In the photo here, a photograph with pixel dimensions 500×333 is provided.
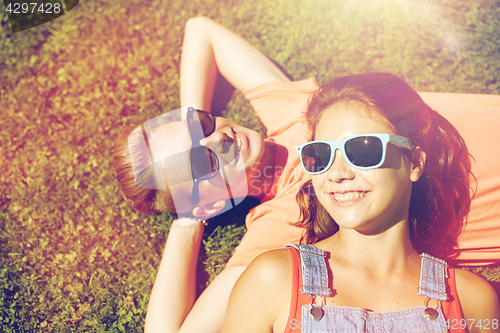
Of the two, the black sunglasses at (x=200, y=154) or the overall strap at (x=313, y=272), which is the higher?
the black sunglasses at (x=200, y=154)

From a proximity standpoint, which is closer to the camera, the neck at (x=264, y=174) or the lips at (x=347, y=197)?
the lips at (x=347, y=197)

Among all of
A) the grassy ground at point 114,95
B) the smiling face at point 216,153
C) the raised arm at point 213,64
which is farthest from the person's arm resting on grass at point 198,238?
the smiling face at point 216,153

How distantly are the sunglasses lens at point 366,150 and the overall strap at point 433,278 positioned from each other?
1.01 meters

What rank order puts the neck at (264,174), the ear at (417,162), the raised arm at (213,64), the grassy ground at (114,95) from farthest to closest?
the raised arm at (213,64) → the grassy ground at (114,95) → the neck at (264,174) → the ear at (417,162)

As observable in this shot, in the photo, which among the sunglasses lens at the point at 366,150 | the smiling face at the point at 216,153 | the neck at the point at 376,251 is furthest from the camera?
the smiling face at the point at 216,153

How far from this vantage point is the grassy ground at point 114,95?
3629 mm

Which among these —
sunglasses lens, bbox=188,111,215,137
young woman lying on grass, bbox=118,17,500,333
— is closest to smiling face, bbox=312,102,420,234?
young woman lying on grass, bbox=118,17,500,333

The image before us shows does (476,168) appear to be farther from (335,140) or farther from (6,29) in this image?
(6,29)

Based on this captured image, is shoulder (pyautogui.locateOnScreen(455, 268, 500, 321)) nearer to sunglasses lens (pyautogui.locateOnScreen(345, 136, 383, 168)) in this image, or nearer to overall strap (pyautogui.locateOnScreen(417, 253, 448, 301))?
overall strap (pyautogui.locateOnScreen(417, 253, 448, 301))

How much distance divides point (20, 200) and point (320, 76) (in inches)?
151

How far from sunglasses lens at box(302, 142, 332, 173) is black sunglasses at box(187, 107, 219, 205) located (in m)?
0.91

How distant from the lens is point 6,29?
4.39 meters

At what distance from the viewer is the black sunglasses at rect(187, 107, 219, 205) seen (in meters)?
2.90

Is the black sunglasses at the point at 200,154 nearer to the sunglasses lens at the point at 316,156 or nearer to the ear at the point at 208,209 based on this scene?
the ear at the point at 208,209
